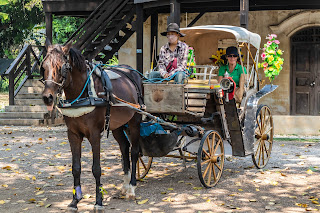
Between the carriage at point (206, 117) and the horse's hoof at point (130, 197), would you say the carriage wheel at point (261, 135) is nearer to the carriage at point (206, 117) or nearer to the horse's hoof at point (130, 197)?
the carriage at point (206, 117)

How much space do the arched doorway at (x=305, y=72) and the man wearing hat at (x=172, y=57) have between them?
391 inches

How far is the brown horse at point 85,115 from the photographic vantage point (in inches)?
231

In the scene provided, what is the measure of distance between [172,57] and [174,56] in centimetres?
4

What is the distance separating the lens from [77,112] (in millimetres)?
6164

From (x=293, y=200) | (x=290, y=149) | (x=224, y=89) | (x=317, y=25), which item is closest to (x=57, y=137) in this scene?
(x=290, y=149)

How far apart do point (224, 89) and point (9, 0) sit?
62.0ft

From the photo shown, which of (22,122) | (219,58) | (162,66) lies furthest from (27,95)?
(162,66)

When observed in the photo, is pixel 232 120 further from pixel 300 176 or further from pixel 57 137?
pixel 57 137

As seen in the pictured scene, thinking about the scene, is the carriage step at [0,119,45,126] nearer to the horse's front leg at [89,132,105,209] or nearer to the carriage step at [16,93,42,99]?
the carriage step at [16,93,42,99]

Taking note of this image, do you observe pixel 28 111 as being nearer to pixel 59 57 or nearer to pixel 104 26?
pixel 104 26

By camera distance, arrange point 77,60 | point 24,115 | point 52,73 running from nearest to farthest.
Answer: point 52,73 < point 77,60 < point 24,115

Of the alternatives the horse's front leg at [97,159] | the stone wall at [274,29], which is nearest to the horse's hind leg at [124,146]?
the horse's front leg at [97,159]

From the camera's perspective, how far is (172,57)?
25.9 feet

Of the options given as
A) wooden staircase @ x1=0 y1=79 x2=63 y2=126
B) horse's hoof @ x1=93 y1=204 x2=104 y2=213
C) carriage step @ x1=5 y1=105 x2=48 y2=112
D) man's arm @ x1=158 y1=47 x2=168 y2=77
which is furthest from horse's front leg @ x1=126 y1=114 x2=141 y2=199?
carriage step @ x1=5 y1=105 x2=48 y2=112
